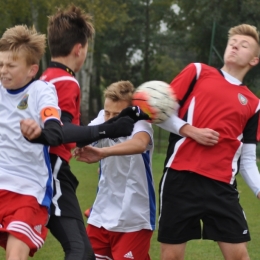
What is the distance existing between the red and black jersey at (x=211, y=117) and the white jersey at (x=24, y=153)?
46.9 inches

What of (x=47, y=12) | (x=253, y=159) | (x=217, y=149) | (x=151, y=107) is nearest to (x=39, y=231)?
(x=151, y=107)

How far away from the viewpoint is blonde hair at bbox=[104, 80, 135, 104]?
5461mm

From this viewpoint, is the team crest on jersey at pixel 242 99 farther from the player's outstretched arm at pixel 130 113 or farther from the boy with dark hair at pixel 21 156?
the boy with dark hair at pixel 21 156

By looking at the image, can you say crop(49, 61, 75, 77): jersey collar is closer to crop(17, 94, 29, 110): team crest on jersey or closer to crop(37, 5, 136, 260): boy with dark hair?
crop(37, 5, 136, 260): boy with dark hair

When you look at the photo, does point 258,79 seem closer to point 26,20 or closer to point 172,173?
point 172,173

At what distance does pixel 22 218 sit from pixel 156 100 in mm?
1314

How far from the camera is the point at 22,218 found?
4.27 metres

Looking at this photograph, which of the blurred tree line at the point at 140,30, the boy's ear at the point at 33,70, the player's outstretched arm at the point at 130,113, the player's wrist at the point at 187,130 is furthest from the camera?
the blurred tree line at the point at 140,30

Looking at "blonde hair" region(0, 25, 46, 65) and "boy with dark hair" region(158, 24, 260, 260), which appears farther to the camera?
"boy with dark hair" region(158, 24, 260, 260)

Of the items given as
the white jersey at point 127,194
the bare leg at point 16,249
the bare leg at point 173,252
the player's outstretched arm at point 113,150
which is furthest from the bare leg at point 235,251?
the bare leg at point 16,249

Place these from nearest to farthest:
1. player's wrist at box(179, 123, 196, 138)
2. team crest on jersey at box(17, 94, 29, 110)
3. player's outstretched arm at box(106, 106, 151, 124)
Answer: player's outstretched arm at box(106, 106, 151, 124), team crest on jersey at box(17, 94, 29, 110), player's wrist at box(179, 123, 196, 138)

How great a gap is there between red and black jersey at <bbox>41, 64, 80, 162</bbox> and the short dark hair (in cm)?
16

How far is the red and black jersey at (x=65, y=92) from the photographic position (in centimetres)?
446

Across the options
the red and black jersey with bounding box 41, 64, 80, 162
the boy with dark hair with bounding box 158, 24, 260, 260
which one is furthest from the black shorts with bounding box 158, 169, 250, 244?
the red and black jersey with bounding box 41, 64, 80, 162
